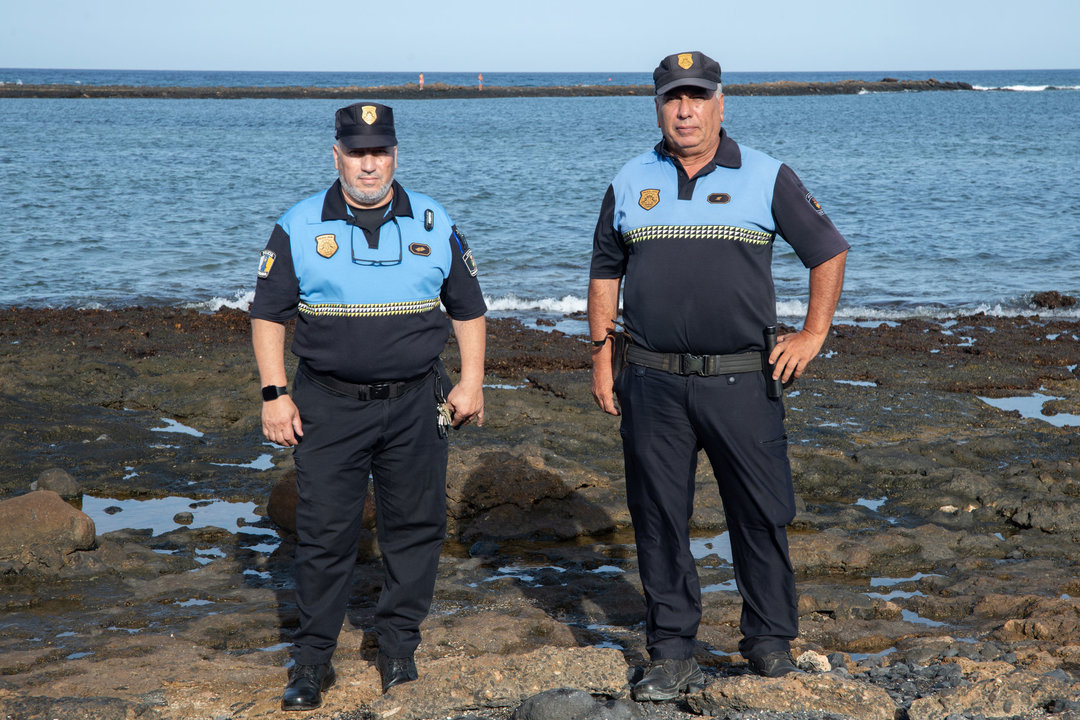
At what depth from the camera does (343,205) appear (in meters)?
3.88

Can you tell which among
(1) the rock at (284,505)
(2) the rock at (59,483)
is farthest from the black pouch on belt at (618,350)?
(2) the rock at (59,483)

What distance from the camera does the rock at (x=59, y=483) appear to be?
23.0 ft

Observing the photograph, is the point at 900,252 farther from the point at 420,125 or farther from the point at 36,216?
the point at 420,125

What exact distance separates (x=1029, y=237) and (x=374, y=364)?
78.7 ft

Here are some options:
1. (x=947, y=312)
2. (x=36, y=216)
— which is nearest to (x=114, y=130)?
(x=36, y=216)

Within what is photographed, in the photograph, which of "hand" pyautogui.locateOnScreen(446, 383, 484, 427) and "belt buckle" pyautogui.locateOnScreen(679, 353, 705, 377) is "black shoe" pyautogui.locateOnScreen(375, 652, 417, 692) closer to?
"hand" pyautogui.locateOnScreen(446, 383, 484, 427)

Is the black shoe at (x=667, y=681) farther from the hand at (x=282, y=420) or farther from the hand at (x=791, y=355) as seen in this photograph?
the hand at (x=282, y=420)

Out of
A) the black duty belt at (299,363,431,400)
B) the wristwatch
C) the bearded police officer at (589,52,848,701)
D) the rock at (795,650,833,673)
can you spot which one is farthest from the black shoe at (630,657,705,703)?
the wristwatch

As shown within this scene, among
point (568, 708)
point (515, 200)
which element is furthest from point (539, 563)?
point (515, 200)

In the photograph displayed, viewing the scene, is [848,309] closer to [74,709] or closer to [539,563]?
[539,563]

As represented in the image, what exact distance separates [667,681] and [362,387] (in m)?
1.60

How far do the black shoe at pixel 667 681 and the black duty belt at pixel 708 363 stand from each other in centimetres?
111

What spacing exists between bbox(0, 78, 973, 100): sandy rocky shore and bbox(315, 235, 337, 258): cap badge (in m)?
91.3

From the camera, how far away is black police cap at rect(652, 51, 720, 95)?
384cm
